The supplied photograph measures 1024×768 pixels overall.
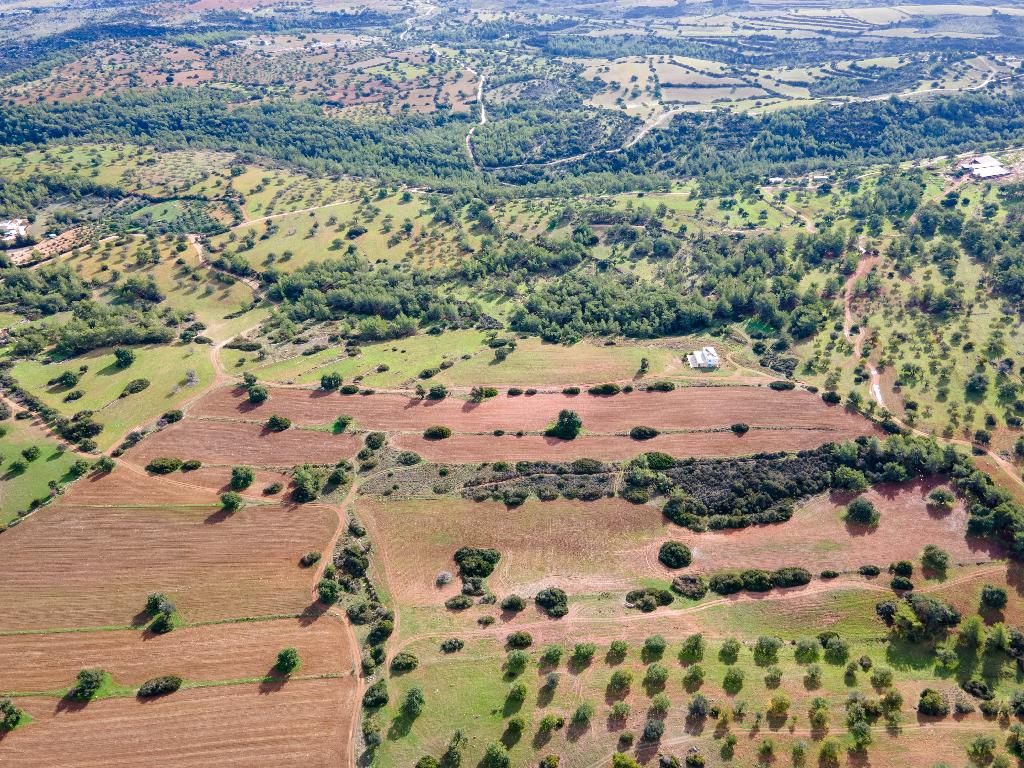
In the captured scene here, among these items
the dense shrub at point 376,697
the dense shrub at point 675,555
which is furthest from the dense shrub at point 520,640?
the dense shrub at point 675,555

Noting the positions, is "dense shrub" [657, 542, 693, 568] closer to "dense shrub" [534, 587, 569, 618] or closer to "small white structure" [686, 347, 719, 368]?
"dense shrub" [534, 587, 569, 618]

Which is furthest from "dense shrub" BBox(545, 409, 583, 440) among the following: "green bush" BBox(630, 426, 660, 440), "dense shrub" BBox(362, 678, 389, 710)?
"dense shrub" BBox(362, 678, 389, 710)

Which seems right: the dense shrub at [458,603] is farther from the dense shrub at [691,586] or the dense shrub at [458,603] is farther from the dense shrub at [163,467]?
the dense shrub at [163,467]

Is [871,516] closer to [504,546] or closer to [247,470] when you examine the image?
[504,546]

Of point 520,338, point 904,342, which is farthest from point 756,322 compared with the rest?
point 520,338

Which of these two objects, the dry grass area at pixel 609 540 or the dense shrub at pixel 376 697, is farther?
the dry grass area at pixel 609 540

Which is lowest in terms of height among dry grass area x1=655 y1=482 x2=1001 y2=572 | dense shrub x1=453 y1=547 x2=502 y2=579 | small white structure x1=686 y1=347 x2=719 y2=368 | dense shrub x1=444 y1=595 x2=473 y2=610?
dry grass area x1=655 y1=482 x2=1001 y2=572
